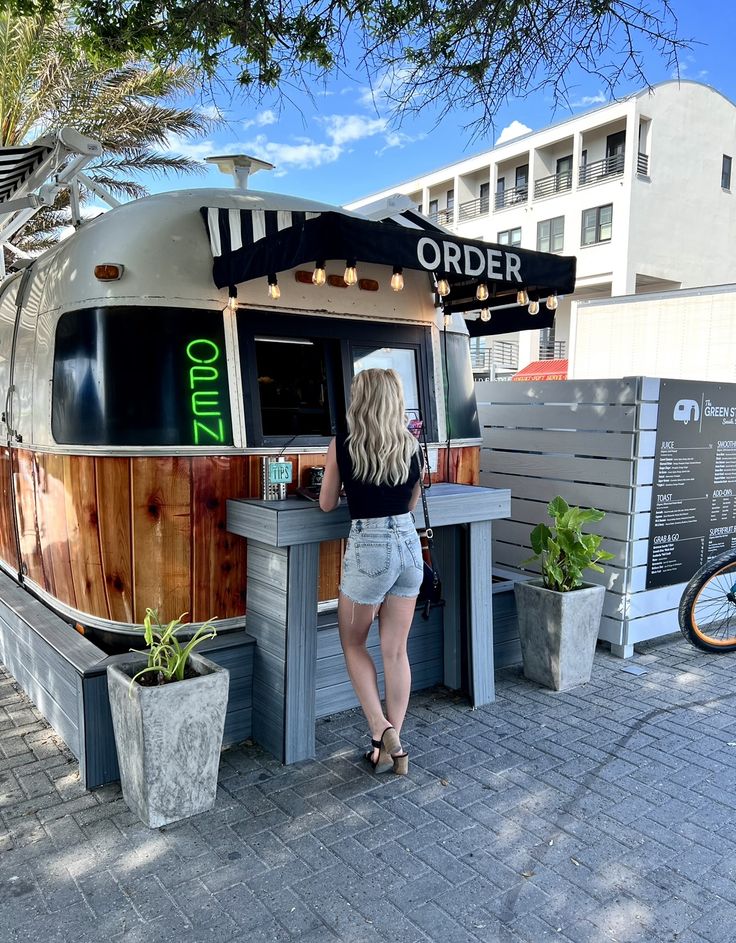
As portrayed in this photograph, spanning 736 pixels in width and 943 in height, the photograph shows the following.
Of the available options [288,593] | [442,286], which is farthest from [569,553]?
[288,593]

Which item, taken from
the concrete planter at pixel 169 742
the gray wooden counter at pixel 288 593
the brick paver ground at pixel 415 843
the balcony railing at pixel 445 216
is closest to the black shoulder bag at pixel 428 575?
the gray wooden counter at pixel 288 593

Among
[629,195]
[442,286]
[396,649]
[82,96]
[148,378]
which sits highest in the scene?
[629,195]

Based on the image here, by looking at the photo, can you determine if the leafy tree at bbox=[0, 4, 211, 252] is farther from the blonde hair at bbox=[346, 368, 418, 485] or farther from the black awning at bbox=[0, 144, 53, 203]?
the blonde hair at bbox=[346, 368, 418, 485]

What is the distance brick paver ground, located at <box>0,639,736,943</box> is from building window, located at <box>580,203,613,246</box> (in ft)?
85.0

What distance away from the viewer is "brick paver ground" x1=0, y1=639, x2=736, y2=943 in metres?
2.63

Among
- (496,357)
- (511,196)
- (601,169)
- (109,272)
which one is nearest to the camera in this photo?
(109,272)

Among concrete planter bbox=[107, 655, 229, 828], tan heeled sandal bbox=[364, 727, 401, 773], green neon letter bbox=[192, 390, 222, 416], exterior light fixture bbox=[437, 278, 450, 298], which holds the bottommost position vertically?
tan heeled sandal bbox=[364, 727, 401, 773]

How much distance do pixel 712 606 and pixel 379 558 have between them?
143 inches

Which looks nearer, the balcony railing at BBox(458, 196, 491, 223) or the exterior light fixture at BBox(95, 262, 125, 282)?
the exterior light fixture at BBox(95, 262, 125, 282)

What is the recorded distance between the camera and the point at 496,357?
103 ft

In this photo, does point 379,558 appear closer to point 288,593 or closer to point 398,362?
point 288,593

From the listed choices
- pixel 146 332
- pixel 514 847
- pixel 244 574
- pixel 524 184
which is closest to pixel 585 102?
pixel 146 332

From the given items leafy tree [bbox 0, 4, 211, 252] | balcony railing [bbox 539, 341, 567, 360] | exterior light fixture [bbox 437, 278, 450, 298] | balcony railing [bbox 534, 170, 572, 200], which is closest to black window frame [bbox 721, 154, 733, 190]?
balcony railing [bbox 534, 170, 572, 200]

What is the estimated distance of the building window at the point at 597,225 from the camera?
26859 millimetres
